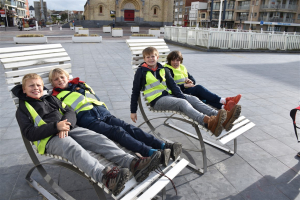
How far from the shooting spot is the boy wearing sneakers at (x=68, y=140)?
7.04 ft

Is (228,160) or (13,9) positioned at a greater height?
(13,9)

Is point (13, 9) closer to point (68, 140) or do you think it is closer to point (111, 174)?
point (68, 140)

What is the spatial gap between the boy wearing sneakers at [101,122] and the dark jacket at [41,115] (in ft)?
0.58

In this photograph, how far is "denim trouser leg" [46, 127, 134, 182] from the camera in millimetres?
2203

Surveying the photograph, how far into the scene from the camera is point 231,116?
2.94 meters

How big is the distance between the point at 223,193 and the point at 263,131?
2.02 m

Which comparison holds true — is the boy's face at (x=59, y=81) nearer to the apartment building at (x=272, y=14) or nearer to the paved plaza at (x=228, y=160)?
the paved plaza at (x=228, y=160)

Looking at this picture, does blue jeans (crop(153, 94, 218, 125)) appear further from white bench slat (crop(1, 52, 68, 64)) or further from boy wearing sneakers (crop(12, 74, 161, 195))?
white bench slat (crop(1, 52, 68, 64))

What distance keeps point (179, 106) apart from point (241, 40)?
1410 centimetres

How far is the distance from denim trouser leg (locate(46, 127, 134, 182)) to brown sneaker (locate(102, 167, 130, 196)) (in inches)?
3.3

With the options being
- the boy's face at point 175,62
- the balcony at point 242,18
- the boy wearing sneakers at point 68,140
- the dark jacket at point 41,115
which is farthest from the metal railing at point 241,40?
the balcony at point 242,18

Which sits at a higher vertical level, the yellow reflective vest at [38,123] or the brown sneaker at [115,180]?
the yellow reflective vest at [38,123]

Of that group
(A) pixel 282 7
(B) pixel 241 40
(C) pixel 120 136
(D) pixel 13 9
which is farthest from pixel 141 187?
(D) pixel 13 9

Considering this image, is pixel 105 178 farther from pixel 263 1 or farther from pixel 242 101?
pixel 263 1
